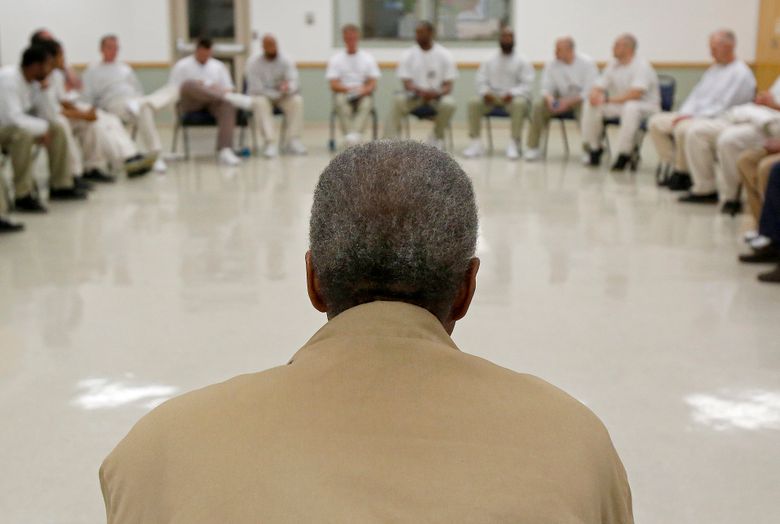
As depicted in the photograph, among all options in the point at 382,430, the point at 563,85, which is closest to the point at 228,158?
the point at 563,85

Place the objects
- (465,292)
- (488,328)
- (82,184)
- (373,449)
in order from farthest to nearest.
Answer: (82,184)
(488,328)
(465,292)
(373,449)

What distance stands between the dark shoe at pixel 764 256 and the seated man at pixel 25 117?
Answer: 14.3ft

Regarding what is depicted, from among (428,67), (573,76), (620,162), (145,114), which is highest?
(428,67)

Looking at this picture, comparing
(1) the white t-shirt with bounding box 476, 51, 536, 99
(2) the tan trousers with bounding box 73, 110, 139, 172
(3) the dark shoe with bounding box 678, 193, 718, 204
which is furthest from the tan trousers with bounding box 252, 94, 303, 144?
(3) the dark shoe with bounding box 678, 193, 718, 204

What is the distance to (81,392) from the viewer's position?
285 centimetres

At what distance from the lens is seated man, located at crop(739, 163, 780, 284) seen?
4184 mm

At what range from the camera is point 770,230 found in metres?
4.43

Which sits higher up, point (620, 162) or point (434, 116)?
point (434, 116)

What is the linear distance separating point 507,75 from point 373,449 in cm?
886

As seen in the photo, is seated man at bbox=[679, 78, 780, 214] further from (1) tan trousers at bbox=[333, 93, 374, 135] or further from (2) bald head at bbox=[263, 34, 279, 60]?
(2) bald head at bbox=[263, 34, 279, 60]

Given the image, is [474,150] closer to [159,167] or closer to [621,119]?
[621,119]

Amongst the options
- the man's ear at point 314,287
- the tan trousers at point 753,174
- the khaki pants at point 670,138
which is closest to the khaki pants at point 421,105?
the khaki pants at point 670,138

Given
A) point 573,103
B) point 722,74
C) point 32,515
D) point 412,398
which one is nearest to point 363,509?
point 412,398

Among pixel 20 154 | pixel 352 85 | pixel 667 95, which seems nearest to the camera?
pixel 20 154
